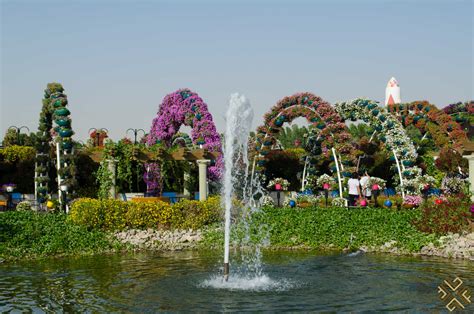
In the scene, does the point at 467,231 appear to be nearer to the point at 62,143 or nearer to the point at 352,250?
the point at 352,250

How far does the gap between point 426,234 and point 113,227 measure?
777cm

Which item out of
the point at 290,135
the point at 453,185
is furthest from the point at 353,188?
the point at 290,135

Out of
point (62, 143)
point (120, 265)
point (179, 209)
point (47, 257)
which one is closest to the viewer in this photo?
point (120, 265)

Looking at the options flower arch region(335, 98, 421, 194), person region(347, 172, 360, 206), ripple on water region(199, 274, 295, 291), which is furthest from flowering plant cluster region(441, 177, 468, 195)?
ripple on water region(199, 274, 295, 291)

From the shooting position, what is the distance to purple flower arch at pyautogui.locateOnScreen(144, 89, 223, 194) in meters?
24.0

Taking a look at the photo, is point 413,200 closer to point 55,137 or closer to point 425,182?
point 425,182

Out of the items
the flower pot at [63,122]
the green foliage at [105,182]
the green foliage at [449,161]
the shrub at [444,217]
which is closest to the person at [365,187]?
the green foliage at [449,161]

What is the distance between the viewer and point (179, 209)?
16.4 m

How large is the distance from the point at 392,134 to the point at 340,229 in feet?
24.2

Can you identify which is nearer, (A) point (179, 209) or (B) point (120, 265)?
(B) point (120, 265)

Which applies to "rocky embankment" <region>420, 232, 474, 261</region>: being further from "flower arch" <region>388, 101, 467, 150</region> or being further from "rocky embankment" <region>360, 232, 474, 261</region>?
"flower arch" <region>388, 101, 467, 150</region>

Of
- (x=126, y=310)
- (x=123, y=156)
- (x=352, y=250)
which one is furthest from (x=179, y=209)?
(x=126, y=310)

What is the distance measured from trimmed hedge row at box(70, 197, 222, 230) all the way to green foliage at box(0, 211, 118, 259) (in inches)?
13.7

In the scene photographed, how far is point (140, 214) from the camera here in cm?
1579
